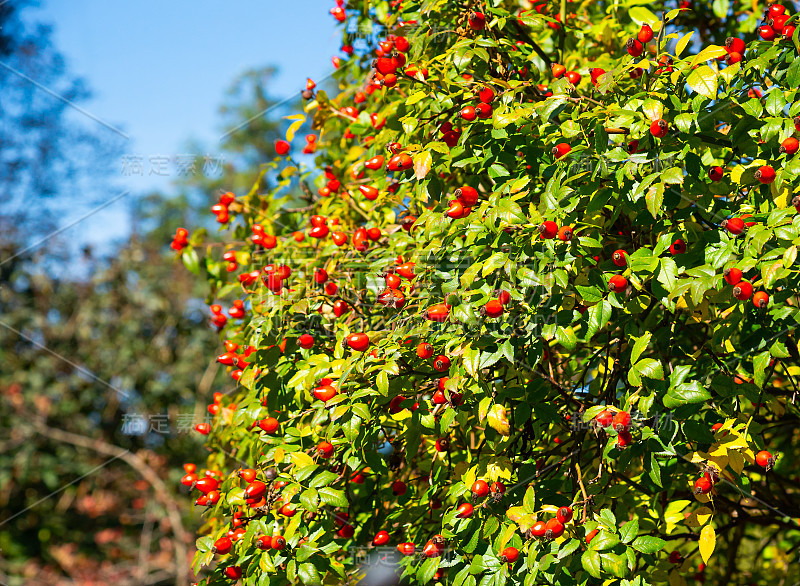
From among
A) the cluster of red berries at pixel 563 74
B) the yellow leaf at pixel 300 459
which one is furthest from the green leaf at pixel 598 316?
the yellow leaf at pixel 300 459

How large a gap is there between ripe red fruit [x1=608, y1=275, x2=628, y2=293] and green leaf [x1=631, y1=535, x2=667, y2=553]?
1.86 ft

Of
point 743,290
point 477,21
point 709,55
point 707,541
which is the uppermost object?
point 477,21

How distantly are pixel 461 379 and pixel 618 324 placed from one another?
49 cm

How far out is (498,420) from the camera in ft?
5.03

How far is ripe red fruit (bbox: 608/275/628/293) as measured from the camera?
151 centimetres

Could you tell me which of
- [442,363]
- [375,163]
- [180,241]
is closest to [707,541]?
[442,363]

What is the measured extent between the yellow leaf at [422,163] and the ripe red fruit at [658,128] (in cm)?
52

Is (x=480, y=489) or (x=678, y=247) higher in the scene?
(x=678, y=247)

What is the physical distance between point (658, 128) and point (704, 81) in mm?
143

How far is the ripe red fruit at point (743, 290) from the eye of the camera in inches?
54.5

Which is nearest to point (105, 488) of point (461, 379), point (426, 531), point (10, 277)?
point (10, 277)

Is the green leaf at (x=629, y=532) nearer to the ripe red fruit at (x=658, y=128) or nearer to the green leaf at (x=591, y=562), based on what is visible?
the green leaf at (x=591, y=562)

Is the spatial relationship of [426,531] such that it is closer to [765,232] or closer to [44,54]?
[765,232]

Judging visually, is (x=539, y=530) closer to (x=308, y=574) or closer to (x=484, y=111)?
(x=308, y=574)
